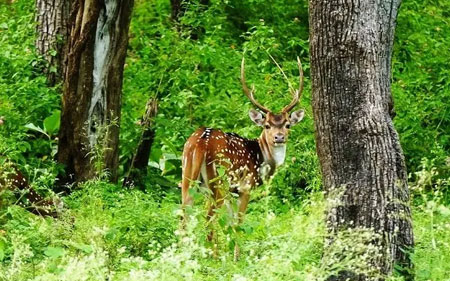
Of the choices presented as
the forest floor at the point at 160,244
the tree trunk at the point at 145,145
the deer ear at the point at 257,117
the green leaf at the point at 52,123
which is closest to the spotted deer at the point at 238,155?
the deer ear at the point at 257,117

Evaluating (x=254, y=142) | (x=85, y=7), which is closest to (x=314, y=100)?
(x=254, y=142)

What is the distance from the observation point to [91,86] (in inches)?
487

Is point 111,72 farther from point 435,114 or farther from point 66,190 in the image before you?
point 435,114

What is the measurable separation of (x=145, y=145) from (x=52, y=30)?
171 centimetres

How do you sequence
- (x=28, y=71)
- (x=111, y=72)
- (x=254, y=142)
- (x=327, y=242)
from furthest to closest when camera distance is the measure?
(x=28, y=71) < (x=111, y=72) < (x=254, y=142) < (x=327, y=242)

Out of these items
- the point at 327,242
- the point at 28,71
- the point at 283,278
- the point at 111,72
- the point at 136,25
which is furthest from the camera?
the point at 136,25

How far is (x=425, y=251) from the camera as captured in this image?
8375 mm

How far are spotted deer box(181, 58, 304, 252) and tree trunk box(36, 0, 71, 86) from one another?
2.79m

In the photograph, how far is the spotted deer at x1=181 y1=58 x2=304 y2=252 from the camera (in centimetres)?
1034

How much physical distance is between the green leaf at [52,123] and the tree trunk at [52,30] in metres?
0.86

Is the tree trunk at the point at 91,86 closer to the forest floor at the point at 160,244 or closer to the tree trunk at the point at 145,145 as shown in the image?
the tree trunk at the point at 145,145

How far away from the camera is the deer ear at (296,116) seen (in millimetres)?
11874

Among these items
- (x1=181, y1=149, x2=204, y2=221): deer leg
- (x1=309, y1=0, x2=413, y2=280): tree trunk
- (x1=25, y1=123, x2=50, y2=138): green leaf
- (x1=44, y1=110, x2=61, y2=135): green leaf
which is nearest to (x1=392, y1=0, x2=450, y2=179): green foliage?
(x1=181, y1=149, x2=204, y2=221): deer leg

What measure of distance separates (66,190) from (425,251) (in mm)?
4982
